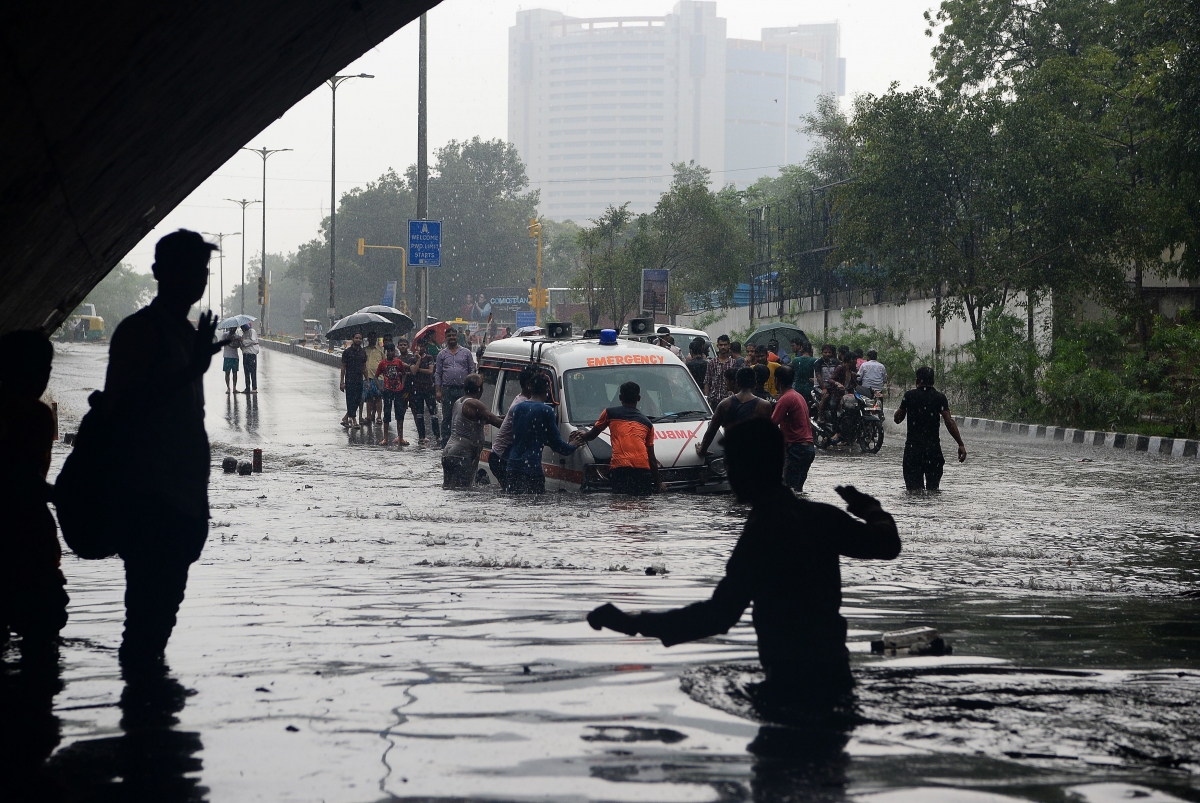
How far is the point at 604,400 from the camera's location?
46.0 feet

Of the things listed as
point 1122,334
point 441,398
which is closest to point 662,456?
point 441,398

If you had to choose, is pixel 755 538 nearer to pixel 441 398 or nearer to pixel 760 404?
pixel 760 404

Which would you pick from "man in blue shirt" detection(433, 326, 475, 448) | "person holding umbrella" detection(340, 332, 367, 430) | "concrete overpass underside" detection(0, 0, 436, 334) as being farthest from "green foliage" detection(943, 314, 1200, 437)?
"concrete overpass underside" detection(0, 0, 436, 334)

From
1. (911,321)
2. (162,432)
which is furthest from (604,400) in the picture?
(911,321)

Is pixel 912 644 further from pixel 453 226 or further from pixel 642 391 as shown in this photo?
pixel 453 226

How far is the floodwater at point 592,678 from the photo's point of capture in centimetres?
394

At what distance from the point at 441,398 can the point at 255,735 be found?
1590cm

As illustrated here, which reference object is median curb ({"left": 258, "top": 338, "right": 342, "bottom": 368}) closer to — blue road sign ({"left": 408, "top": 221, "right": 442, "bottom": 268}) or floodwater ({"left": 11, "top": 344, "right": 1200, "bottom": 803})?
blue road sign ({"left": 408, "top": 221, "right": 442, "bottom": 268})

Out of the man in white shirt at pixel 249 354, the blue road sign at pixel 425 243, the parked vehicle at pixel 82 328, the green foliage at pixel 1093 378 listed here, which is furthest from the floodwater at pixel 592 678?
the parked vehicle at pixel 82 328

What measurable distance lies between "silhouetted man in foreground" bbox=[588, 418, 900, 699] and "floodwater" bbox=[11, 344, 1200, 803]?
34 centimetres

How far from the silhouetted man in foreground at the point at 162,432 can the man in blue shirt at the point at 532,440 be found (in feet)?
27.1

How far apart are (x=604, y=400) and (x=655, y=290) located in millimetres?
15844

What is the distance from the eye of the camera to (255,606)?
7.04 metres

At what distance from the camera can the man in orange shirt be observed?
12664mm
